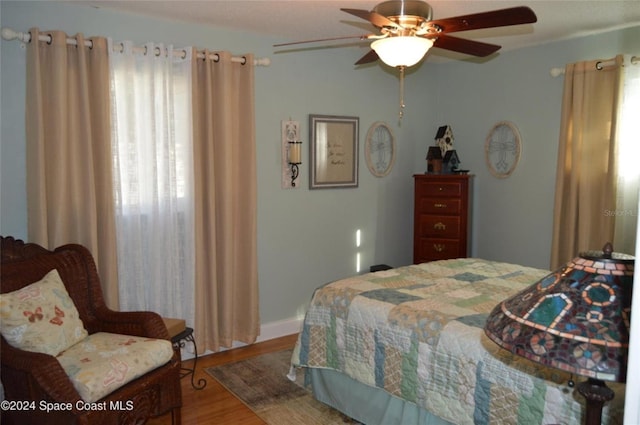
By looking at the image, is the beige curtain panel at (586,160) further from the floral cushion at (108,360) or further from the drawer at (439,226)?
the floral cushion at (108,360)

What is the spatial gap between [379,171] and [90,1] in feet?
9.29

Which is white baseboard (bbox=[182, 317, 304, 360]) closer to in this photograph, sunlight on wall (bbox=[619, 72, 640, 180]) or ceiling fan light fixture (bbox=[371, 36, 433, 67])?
ceiling fan light fixture (bbox=[371, 36, 433, 67])

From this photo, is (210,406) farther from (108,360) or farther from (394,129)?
(394,129)

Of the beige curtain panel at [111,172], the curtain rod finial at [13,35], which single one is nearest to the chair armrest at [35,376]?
the beige curtain panel at [111,172]

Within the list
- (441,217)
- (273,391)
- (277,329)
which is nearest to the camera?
(273,391)

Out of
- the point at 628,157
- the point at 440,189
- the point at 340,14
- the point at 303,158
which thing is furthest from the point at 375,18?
the point at 440,189

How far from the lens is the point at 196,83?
141 inches

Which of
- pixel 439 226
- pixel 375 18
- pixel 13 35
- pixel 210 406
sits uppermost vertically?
pixel 13 35

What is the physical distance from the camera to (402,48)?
7.59ft

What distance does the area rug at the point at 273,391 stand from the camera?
2902mm

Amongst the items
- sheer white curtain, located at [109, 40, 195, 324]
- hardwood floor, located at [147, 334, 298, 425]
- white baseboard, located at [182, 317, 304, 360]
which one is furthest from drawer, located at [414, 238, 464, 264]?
sheer white curtain, located at [109, 40, 195, 324]

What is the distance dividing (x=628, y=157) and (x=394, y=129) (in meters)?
2.07

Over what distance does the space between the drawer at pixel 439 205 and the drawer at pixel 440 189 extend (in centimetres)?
5

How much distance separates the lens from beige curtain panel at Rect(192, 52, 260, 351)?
366 cm
